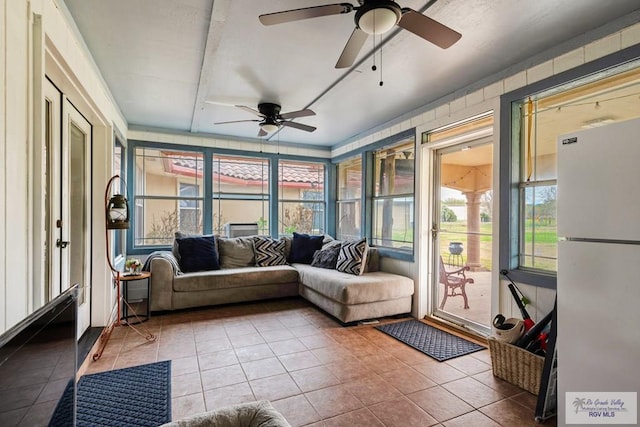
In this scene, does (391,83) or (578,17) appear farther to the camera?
(391,83)

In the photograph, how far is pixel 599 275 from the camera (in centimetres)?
155

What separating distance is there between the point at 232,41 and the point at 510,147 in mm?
2424

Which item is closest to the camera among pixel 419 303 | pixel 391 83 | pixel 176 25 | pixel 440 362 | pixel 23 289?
pixel 23 289

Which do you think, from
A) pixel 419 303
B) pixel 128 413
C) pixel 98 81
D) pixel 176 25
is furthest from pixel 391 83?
pixel 128 413

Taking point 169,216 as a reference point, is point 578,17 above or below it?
above

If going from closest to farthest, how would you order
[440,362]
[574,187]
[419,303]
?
[574,187] → [440,362] → [419,303]

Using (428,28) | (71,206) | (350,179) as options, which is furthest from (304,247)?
(428,28)

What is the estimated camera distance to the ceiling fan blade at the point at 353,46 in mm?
1808

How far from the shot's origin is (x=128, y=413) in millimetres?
1952

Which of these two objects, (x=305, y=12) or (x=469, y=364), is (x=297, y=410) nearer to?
(x=469, y=364)

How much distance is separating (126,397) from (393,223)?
11.2 ft

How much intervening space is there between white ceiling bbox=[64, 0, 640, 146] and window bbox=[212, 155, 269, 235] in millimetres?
1416

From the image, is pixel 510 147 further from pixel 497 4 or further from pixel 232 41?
pixel 232 41

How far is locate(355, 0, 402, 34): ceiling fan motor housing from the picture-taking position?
5.15 feet
